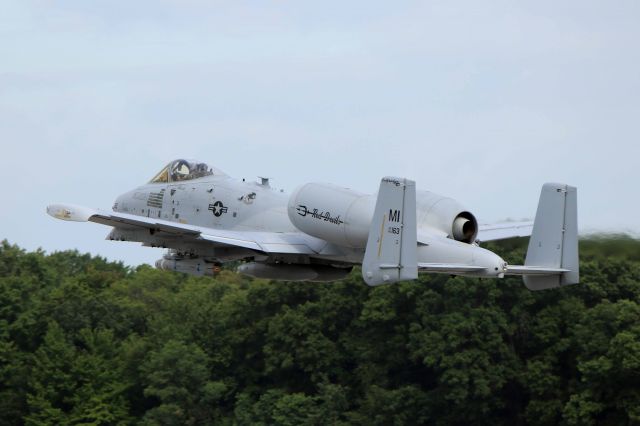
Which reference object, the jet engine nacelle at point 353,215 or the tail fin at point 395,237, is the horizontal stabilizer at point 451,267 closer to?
the tail fin at point 395,237

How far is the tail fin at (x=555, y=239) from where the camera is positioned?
30922mm

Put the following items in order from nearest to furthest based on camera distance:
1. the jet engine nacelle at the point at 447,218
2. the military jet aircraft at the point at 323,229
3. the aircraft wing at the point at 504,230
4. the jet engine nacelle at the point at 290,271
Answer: the military jet aircraft at the point at 323,229 < the jet engine nacelle at the point at 447,218 < the jet engine nacelle at the point at 290,271 < the aircraft wing at the point at 504,230

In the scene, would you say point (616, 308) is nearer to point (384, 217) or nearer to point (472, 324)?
point (472, 324)

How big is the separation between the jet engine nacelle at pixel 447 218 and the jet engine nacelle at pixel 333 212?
1.18m

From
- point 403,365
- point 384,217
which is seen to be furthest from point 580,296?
point 384,217

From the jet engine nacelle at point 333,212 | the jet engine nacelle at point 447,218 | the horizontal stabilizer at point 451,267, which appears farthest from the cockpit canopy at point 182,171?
the horizontal stabilizer at point 451,267

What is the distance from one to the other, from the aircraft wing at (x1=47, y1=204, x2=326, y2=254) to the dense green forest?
1131 inches

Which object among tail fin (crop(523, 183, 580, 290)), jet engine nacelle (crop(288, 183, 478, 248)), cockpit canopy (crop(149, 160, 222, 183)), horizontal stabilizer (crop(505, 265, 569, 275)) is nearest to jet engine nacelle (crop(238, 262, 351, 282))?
jet engine nacelle (crop(288, 183, 478, 248))

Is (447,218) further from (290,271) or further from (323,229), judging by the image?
(290,271)

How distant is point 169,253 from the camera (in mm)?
34406

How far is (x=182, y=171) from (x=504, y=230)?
26.3 feet

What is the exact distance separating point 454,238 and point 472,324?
34.2m

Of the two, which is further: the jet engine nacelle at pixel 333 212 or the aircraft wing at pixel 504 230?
the aircraft wing at pixel 504 230

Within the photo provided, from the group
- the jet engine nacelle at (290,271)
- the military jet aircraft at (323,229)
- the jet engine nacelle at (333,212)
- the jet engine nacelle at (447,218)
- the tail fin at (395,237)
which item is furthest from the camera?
the jet engine nacelle at (290,271)
